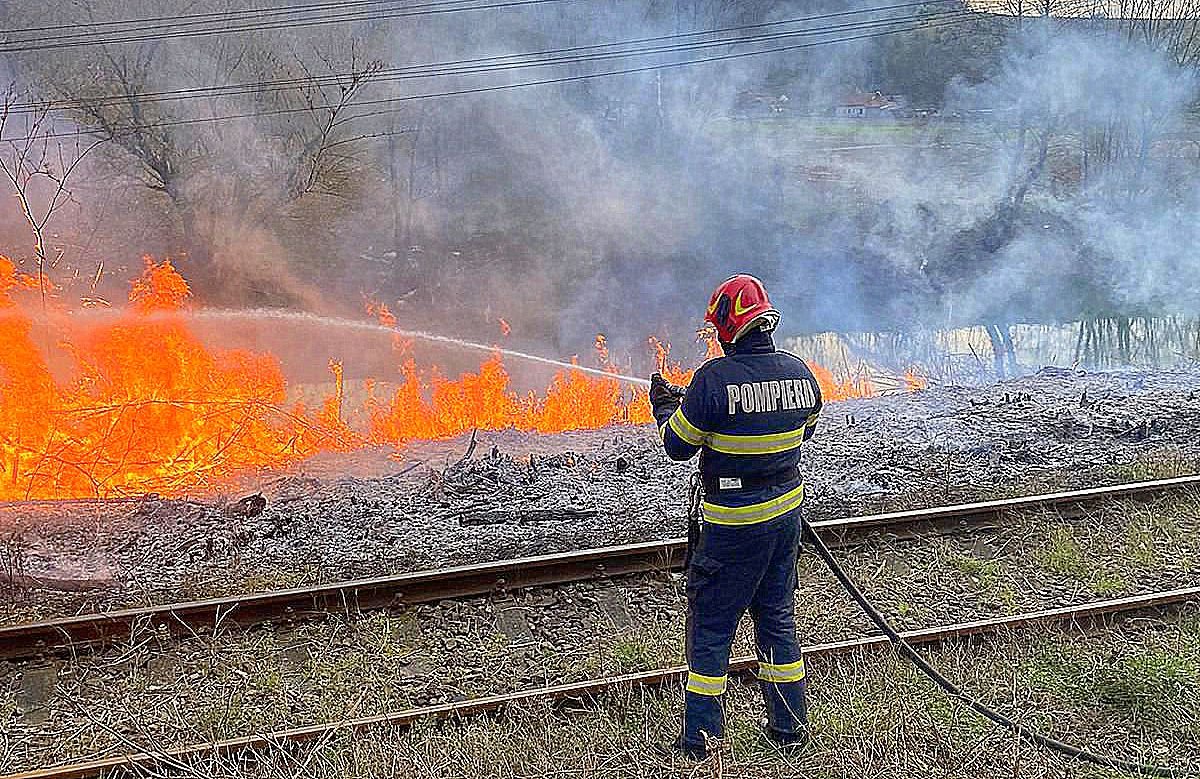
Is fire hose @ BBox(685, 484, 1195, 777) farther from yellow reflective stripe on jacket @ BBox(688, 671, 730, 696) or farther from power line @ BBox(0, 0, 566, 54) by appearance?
power line @ BBox(0, 0, 566, 54)

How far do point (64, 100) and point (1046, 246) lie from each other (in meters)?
17.0

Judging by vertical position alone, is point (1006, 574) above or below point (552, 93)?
below

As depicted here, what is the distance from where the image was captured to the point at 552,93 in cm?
1572

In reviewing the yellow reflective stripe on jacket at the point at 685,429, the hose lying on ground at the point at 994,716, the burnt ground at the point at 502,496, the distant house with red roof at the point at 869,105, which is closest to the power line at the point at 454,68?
the distant house with red roof at the point at 869,105

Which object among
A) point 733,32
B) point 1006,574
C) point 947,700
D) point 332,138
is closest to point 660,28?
point 733,32

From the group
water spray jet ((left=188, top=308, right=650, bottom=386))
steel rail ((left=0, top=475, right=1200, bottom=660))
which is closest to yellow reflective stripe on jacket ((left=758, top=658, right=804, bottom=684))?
steel rail ((left=0, top=475, right=1200, bottom=660))

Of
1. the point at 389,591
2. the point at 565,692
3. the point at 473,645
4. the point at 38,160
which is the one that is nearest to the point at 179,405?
the point at 389,591

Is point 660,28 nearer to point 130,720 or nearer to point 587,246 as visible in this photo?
point 587,246

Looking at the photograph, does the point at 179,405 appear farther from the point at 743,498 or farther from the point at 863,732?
the point at 863,732

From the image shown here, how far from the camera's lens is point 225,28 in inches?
571

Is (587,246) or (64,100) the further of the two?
(587,246)

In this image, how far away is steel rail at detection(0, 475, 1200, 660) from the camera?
238 inches

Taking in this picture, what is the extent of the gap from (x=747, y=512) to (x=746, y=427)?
419mm

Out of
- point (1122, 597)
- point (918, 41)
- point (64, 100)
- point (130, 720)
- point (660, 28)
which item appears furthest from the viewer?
point (918, 41)
